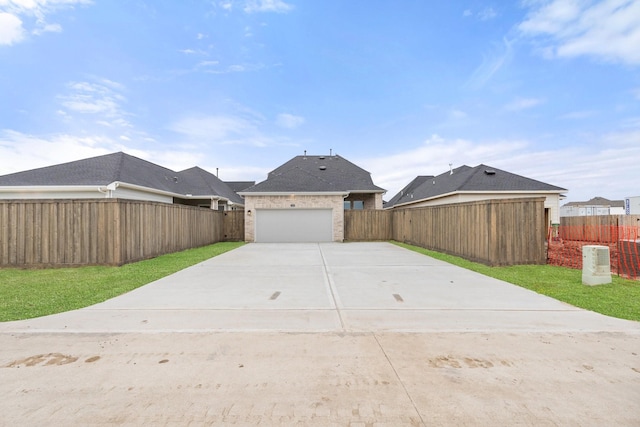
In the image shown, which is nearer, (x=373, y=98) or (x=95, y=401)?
(x=95, y=401)

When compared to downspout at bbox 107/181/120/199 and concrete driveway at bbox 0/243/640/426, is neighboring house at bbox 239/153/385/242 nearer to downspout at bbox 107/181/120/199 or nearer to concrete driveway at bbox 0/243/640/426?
downspout at bbox 107/181/120/199

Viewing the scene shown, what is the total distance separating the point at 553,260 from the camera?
31.2ft

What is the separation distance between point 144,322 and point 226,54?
1472 cm

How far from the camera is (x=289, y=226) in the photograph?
61.7ft

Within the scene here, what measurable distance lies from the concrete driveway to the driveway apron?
1.7 inches

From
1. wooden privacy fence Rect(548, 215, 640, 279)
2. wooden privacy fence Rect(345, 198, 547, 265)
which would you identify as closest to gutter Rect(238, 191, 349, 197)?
wooden privacy fence Rect(345, 198, 547, 265)

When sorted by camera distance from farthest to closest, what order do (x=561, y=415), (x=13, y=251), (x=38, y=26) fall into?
1. (x=38, y=26)
2. (x=13, y=251)
3. (x=561, y=415)

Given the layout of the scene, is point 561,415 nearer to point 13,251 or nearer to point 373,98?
point 13,251

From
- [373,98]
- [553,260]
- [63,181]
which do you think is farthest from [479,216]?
[63,181]

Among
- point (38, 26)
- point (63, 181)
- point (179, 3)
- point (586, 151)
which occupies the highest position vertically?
point (179, 3)

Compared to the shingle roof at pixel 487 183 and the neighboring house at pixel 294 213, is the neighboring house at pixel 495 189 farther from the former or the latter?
the neighboring house at pixel 294 213

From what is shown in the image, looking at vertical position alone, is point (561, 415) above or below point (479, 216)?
below

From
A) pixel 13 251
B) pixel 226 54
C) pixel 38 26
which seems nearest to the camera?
pixel 13 251

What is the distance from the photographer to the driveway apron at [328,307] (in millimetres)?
4242
